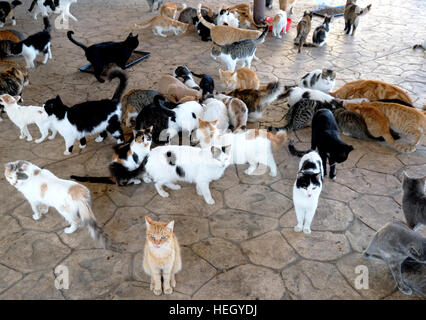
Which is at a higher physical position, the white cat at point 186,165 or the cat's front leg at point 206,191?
the white cat at point 186,165

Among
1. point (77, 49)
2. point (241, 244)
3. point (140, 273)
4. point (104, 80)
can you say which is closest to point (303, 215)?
point (241, 244)

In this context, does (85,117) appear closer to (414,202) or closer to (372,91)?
(414,202)

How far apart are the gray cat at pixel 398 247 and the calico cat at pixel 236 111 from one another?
2237 millimetres

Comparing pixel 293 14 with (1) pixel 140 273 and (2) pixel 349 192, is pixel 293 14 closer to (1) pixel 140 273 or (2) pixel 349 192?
(2) pixel 349 192

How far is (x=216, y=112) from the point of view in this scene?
438 cm

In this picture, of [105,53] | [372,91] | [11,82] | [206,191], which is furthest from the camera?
[105,53]

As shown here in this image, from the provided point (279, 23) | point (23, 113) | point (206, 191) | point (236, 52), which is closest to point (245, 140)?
point (206, 191)

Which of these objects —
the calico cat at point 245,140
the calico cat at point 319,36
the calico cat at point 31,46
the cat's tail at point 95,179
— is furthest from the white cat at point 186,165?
the calico cat at point 319,36

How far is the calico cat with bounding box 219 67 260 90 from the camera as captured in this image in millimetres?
5469

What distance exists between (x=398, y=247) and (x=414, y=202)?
637mm

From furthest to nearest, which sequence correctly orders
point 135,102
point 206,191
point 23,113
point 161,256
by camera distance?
1. point 135,102
2. point 23,113
3. point 206,191
4. point 161,256

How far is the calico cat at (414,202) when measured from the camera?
3.16 meters

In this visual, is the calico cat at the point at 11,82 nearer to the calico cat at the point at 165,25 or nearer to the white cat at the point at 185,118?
the white cat at the point at 185,118

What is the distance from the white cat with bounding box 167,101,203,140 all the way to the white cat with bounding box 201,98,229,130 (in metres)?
0.08
